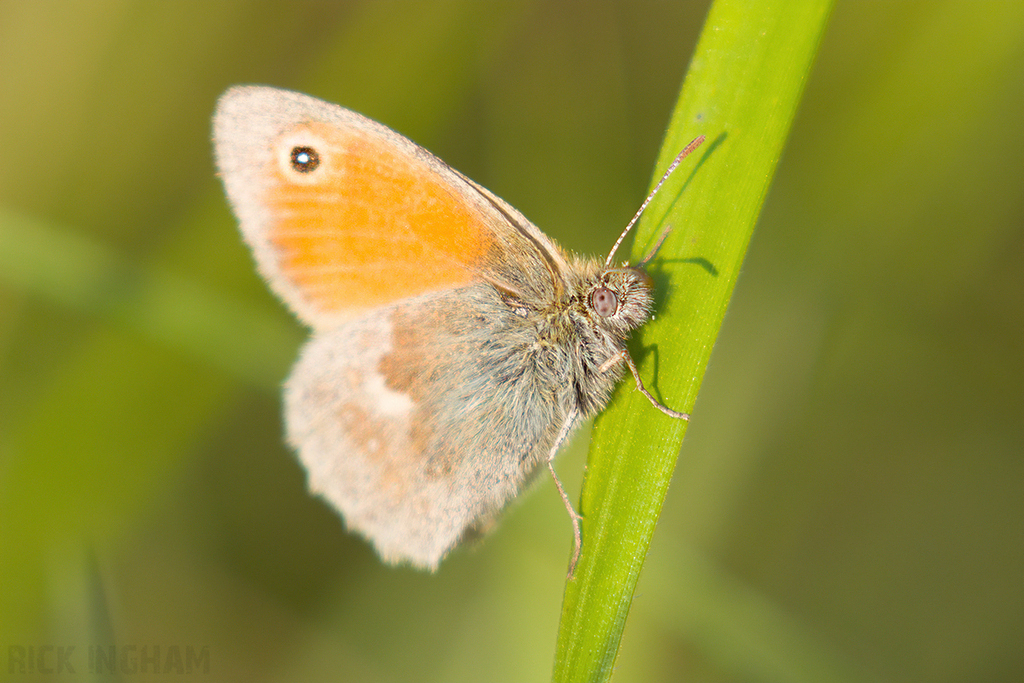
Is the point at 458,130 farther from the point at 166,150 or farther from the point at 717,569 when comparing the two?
the point at 717,569

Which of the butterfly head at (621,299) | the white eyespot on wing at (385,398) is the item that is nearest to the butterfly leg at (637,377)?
the butterfly head at (621,299)

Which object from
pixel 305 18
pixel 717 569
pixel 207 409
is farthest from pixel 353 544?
pixel 305 18

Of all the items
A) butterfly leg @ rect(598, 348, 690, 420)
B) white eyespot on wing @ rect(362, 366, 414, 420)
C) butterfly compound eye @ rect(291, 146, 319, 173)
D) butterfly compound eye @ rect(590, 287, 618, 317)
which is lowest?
white eyespot on wing @ rect(362, 366, 414, 420)

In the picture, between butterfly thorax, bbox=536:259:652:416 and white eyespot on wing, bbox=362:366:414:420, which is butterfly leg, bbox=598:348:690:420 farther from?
white eyespot on wing, bbox=362:366:414:420

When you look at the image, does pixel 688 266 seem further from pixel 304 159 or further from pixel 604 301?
pixel 304 159

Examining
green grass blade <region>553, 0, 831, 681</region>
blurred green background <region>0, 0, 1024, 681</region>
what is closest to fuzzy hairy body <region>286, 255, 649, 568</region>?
green grass blade <region>553, 0, 831, 681</region>

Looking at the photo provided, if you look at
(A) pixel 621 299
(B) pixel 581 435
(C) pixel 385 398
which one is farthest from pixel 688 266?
(C) pixel 385 398
